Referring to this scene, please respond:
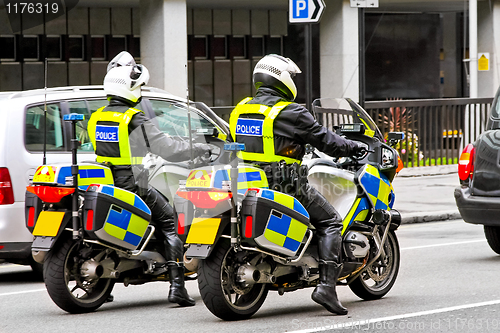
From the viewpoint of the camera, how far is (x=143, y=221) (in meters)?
6.84

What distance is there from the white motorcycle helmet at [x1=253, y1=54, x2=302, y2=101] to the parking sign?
206 inches

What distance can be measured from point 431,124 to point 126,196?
39.4ft

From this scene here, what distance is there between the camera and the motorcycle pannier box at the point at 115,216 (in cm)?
643

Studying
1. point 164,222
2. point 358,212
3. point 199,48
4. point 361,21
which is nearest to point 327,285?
point 358,212

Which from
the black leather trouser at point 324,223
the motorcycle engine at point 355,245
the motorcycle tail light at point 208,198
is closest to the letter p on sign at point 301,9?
the motorcycle engine at point 355,245

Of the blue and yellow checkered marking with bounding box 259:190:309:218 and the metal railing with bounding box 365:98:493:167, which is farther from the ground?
the metal railing with bounding box 365:98:493:167

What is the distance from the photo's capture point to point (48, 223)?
6.48 meters

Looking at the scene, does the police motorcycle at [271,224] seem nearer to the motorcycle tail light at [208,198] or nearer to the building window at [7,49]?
the motorcycle tail light at [208,198]

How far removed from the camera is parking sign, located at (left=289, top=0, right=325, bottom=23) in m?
11.6

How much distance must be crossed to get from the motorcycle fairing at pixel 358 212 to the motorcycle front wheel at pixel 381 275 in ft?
1.48

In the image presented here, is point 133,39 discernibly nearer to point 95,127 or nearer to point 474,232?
point 474,232

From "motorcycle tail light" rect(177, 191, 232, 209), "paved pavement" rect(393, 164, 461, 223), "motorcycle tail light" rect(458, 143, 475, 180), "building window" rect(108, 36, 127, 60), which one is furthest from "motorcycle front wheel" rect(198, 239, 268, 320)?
"building window" rect(108, 36, 127, 60)

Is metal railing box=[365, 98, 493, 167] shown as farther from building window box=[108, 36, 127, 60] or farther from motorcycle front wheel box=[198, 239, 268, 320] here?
motorcycle front wheel box=[198, 239, 268, 320]

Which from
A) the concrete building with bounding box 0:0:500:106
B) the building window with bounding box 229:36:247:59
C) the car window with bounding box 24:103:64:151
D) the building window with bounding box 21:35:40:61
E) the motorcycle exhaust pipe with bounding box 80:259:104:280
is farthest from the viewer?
the building window with bounding box 229:36:247:59
